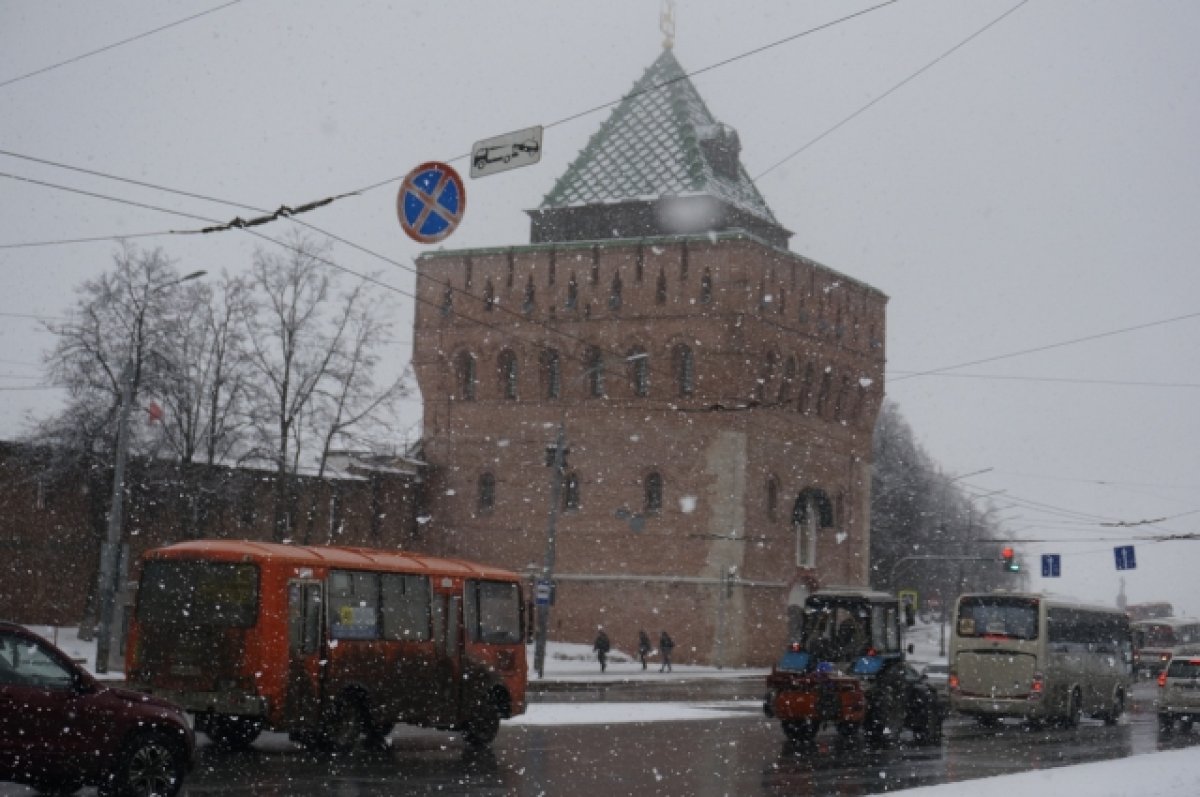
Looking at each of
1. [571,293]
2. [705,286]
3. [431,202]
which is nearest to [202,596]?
[431,202]

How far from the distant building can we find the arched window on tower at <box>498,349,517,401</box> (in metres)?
0.06

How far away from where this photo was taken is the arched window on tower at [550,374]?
190 ft

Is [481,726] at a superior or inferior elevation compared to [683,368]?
inferior

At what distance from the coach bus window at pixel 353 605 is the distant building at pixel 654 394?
33968 mm

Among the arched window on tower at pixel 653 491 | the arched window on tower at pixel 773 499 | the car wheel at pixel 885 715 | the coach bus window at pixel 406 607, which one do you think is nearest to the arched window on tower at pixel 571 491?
the arched window on tower at pixel 653 491

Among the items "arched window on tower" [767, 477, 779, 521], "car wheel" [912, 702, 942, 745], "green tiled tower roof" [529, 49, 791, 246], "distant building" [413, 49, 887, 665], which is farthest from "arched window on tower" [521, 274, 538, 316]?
"car wheel" [912, 702, 942, 745]

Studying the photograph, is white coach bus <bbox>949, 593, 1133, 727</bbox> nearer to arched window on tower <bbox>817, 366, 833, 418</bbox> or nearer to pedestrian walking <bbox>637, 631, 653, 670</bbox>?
pedestrian walking <bbox>637, 631, 653, 670</bbox>

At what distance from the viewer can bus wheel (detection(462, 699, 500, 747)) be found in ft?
68.3

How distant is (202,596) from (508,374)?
1615 inches

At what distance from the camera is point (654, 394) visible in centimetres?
5622

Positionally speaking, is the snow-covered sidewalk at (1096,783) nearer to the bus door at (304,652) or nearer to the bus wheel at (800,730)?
the bus wheel at (800,730)

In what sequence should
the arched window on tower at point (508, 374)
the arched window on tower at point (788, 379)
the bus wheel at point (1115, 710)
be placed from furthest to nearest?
the arched window on tower at point (508, 374), the arched window on tower at point (788, 379), the bus wheel at point (1115, 710)

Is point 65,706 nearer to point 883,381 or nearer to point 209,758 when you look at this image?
point 209,758

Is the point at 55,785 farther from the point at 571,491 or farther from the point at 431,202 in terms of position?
the point at 571,491
